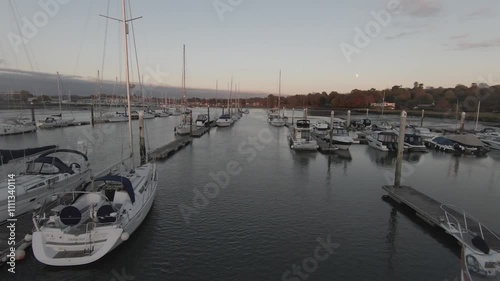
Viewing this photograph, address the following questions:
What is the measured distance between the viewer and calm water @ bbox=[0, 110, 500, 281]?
12625 mm

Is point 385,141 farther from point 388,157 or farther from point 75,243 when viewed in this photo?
point 75,243

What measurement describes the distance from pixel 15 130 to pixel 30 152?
4257 cm

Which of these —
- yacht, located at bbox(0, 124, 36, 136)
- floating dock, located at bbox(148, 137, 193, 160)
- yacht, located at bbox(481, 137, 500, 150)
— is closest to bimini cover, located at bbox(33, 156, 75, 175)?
floating dock, located at bbox(148, 137, 193, 160)

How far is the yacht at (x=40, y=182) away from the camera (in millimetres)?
15547

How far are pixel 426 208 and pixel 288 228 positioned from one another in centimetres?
854

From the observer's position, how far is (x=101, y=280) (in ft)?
38.5

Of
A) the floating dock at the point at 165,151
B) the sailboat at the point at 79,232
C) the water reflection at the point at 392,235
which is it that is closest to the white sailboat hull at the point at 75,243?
the sailboat at the point at 79,232

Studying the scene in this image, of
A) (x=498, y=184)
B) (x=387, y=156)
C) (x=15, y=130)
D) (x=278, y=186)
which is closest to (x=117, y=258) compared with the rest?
(x=278, y=186)

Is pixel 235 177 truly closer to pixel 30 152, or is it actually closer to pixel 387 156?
pixel 30 152

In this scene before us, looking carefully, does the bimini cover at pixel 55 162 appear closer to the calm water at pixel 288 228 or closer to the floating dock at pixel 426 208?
the calm water at pixel 288 228

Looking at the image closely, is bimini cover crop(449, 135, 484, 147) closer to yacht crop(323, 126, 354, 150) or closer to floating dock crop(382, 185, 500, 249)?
yacht crop(323, 126, 354, 150)

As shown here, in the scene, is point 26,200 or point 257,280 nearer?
point 257,280

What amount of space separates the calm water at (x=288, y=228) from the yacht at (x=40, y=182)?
196 centimetres

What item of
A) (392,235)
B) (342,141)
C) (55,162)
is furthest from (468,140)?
(55,162)
